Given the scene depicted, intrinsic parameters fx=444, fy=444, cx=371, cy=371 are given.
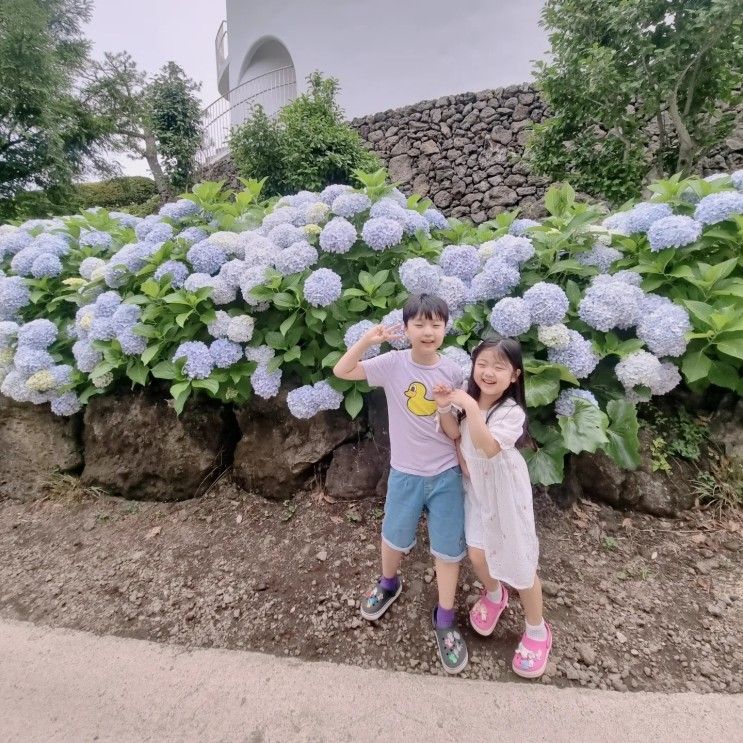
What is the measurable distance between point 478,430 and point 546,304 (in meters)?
0.85

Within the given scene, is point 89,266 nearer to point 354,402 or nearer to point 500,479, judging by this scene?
point 354,402

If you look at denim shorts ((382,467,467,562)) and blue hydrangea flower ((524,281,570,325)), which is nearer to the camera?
denim shorts ((382,467,467,562))

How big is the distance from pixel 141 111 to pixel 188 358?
41.8 ft

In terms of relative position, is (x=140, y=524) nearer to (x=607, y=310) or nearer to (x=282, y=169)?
(x=607, y=310)

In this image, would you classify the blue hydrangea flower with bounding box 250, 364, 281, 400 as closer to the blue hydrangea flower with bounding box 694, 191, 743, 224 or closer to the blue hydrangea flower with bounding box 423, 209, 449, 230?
the blue hydrangea flower with bounding box 423, 209, 449, 230

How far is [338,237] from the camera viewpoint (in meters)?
2.16

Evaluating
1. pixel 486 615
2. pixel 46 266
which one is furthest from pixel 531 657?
pixel 46 266

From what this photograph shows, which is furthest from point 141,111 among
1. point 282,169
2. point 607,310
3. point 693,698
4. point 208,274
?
point 693,698

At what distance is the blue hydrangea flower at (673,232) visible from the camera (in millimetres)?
2059

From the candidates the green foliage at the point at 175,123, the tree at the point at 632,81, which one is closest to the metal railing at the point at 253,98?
the green foliage at the point at 175,123

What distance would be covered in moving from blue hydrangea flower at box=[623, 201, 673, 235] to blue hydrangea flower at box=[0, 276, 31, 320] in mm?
3607

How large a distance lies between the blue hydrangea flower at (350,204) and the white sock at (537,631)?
1983 millimetres

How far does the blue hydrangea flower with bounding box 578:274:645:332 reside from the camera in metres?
1.98

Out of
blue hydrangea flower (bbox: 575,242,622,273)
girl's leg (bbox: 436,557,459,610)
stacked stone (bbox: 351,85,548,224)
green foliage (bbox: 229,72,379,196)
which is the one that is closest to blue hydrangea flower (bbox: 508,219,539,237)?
blue hydrangea flower (bbox: 575,242,622,273)
